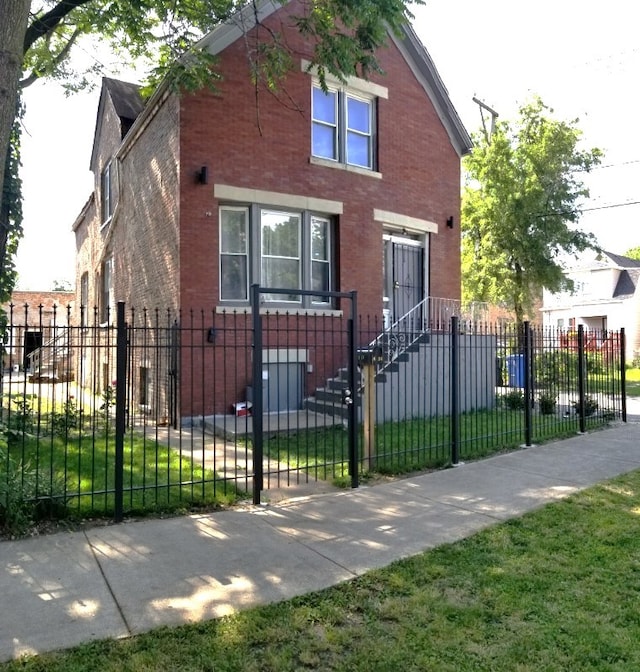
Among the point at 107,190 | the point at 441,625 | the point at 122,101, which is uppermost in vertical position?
the point at 122,101

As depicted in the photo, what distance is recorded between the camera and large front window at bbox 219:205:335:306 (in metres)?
11.7

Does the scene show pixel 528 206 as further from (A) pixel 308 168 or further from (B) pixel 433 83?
(A) pixel 308 168

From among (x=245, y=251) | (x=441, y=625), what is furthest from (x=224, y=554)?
(x=245, y=251)

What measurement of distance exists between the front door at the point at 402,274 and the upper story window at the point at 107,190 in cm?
794

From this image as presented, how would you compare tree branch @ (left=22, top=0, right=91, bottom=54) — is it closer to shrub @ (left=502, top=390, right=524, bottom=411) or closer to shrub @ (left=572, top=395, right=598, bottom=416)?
shrub @ (left=502, top=390, right=524, bottom=411)

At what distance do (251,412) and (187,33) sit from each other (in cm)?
669

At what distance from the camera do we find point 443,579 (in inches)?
168

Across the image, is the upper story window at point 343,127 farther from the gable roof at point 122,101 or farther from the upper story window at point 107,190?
the upper story window at point 107,190

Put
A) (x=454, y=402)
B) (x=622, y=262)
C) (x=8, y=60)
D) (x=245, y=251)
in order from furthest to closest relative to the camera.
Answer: (x=622, y=262)
(x=245, y=251)
(x=454, y=402)
(x=8, y=60)

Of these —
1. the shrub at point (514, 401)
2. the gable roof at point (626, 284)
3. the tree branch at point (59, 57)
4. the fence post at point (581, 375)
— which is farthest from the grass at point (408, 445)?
the gable roof at point (626, 284)

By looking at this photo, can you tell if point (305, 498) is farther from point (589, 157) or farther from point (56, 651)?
point (589, 157)

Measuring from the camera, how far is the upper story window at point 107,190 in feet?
53.3

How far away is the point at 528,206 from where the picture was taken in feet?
→ 70.8

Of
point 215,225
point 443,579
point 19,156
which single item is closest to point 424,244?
point 215,225
